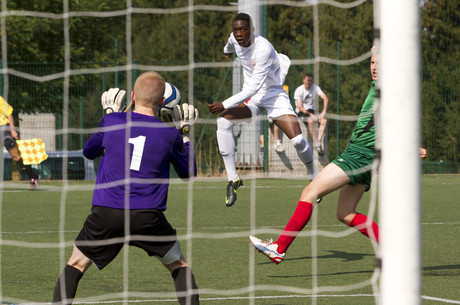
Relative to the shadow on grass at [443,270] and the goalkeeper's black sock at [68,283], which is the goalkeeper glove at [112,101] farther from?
the shadow on grass at [443,270]

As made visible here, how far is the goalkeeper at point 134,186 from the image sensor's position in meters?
4.41

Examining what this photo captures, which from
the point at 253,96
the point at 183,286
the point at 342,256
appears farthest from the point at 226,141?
the point at 183,286

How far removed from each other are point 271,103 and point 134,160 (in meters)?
4.11

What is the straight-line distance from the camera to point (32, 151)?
589 inches

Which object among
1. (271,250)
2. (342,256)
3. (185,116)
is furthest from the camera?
(342,256)

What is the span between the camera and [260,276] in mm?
6469

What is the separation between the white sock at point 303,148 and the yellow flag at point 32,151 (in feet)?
24.1

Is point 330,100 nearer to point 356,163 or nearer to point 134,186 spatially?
point 356,163

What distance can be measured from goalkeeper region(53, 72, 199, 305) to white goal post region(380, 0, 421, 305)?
1.42 metres

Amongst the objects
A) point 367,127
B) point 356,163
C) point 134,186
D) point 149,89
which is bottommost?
point 134,186

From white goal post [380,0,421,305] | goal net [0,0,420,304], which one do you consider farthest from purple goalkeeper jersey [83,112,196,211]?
white goal post [380,0,421,305]

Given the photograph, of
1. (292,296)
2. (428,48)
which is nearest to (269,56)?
(292,296)

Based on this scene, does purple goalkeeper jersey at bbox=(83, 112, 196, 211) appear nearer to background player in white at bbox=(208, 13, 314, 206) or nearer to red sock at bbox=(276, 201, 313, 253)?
red sock at bbox=(276, 201, 313, 253)

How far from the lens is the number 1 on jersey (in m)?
4.44
